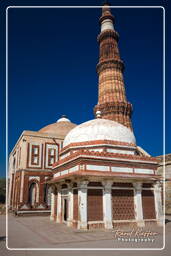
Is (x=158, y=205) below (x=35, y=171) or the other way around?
below

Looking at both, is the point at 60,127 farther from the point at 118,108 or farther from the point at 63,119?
the point at 118,108

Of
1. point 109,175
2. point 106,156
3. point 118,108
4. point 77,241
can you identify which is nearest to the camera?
point 77,241

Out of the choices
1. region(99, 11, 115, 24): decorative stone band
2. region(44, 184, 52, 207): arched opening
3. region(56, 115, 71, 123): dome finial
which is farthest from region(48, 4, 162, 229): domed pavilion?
region(99, 11, 115, 24): decorative stone band

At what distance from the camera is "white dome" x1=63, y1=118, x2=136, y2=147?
17289 mm

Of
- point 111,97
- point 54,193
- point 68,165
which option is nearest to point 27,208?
point 54,193

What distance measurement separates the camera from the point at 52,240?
10.6 meters

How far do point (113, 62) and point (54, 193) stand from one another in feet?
67.2

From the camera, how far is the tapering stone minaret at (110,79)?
2888 centimetres

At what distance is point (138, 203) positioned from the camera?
49.1ft

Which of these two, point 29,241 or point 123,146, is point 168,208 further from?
point 29,241

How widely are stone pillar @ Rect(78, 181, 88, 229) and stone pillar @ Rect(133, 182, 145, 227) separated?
12.8ft

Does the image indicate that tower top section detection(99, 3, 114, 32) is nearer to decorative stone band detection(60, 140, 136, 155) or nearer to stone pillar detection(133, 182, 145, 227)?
decorative stone band detection(60, 140, 136, 155)

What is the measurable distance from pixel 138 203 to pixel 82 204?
4.23 m

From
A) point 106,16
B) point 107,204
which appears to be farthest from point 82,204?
point 106,16
